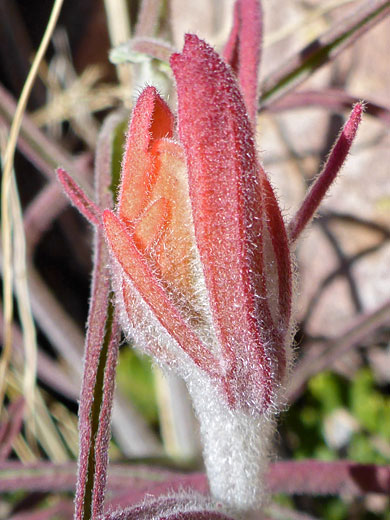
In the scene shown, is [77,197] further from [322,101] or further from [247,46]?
[322,101]

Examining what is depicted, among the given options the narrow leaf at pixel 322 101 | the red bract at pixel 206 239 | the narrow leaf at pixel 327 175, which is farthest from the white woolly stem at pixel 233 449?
the narrow leaf at pixel 322 101

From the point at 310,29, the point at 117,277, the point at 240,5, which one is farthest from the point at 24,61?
the point at 117,277

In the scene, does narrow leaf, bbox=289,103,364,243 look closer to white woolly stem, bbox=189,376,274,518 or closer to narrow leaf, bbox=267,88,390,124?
white woolly stem, bbox=189,376,274,518

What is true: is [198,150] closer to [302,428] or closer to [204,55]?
[204,55]

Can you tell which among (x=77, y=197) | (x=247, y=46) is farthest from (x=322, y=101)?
(x=77, y=197)

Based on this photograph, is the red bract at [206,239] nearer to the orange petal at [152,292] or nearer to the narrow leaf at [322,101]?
the orange petal at [152,292]

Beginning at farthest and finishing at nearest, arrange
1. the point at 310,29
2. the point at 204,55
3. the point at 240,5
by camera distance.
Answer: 1. the point at 310,29
2. the point at 240,5
3. the point at 204,55

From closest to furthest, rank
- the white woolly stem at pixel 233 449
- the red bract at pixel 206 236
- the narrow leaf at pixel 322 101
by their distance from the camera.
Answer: the red bract at pixel 206 236 < the white woolly stem at pixel 233 449 < the narrow leaf at pixel 322 101

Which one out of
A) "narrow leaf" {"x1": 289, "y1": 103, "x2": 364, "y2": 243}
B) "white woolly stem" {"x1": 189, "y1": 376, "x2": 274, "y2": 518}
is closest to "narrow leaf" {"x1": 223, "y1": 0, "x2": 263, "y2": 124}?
"narrow leaf" {"x1": 289, "y1": 103, "x2": 364, "y2": 243}
